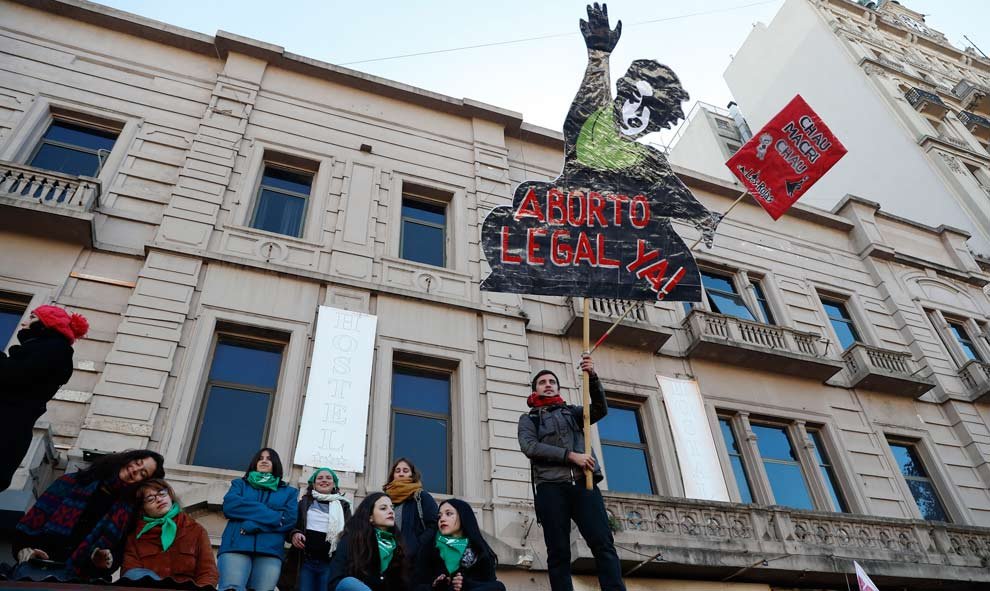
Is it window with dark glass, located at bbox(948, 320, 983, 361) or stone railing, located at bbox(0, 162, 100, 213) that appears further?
window with dark glass, located at bbox(948, 320, 983, 361)

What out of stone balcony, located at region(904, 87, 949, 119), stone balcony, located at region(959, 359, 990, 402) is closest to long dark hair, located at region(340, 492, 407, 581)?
stone balcony, located at region(959, 359, 990, 402)

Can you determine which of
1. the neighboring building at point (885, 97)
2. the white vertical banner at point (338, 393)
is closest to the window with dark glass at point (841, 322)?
the neighboring building at point (885, 97)

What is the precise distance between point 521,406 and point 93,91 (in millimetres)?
10190

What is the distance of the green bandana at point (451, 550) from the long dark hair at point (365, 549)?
337 millimetres

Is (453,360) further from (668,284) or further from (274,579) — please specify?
(274,579)

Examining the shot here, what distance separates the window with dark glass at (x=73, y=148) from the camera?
39.3 ft

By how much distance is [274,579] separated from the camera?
21.3 feet

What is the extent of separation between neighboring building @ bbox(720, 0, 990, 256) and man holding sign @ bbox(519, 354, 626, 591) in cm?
2340

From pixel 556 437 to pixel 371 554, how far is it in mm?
2136

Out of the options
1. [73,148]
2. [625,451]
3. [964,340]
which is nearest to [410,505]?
[625,451]

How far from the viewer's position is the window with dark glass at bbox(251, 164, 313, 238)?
1273 centimetres

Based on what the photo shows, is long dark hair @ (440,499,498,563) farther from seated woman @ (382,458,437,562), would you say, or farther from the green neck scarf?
the green neck scarf

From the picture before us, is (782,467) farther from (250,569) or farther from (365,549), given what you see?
(250,569)

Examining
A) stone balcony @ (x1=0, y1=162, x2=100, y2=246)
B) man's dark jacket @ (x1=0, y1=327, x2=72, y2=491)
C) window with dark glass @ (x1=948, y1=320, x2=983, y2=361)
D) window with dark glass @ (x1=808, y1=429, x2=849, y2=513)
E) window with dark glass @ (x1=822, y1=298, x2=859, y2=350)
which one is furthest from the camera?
window with dark glass @ (x1=948, y1=320, x2=983, y2=361)
